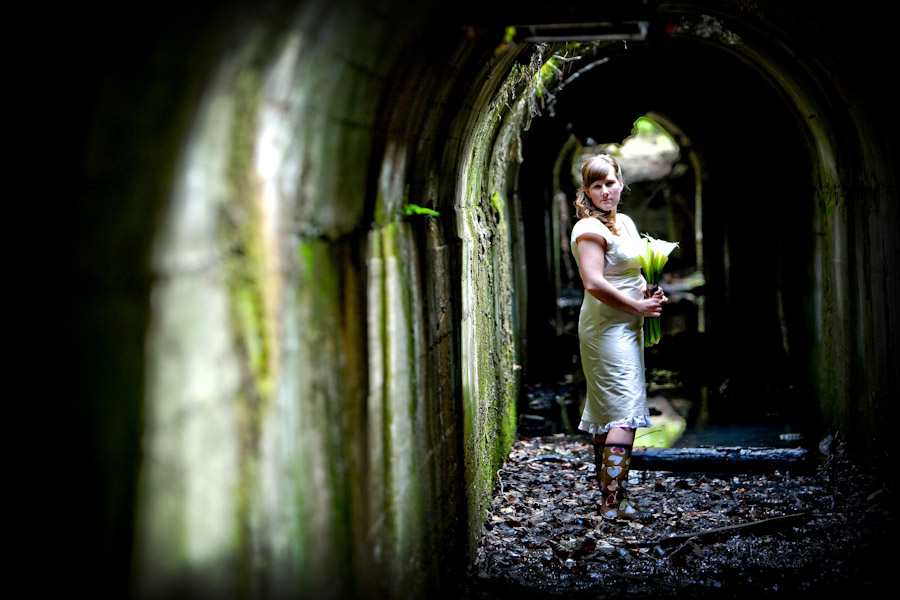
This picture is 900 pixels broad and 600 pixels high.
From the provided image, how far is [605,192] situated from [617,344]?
3.38 ft

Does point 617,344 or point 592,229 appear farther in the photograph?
point 617,344

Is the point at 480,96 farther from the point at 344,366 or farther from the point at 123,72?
the point at 123,72

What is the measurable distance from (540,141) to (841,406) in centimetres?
481

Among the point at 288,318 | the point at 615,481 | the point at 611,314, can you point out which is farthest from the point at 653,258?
the point at 288,318

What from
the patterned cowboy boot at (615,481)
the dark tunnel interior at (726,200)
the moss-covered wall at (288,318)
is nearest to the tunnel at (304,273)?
the moss-covered wall at (288,318)

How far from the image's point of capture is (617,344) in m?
5.82

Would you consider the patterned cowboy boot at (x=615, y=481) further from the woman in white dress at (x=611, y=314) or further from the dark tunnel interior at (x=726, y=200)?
the dark tunnel interior at (x=726, y=200)

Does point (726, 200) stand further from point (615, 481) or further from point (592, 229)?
point (615, 481)

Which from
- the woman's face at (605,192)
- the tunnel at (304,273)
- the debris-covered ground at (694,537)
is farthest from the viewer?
the woman's face at (605,192)

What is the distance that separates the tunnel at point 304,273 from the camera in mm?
1978

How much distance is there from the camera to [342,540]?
111 inches

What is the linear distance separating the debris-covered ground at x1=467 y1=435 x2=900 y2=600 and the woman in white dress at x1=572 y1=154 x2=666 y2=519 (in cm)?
48

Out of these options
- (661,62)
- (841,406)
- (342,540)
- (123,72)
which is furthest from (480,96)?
(661,62)

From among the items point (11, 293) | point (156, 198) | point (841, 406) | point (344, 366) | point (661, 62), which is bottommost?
point (841, 406)
